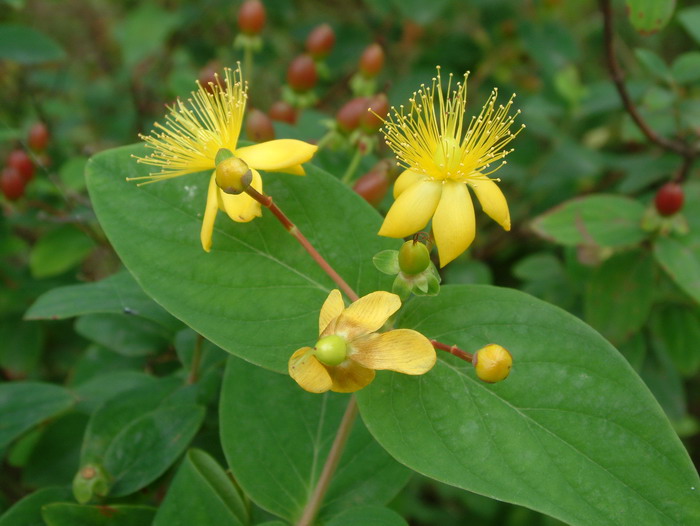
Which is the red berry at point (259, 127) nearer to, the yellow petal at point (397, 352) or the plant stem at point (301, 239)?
the plant stem at point (301, 239)

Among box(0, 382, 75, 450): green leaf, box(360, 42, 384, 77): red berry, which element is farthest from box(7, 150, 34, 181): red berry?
box(360, 42, 384, 77): red berry

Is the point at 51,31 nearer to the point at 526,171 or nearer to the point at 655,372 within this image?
the point at 526,171

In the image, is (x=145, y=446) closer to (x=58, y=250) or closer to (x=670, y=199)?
(x=58, y=250)

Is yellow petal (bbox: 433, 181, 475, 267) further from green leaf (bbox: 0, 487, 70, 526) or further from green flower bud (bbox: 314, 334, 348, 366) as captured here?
green leaf (bbox: 0, 487, 70, 526)

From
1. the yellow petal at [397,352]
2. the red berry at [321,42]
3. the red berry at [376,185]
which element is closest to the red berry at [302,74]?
the red berry at [321,42]

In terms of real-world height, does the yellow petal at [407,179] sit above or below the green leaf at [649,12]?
below
